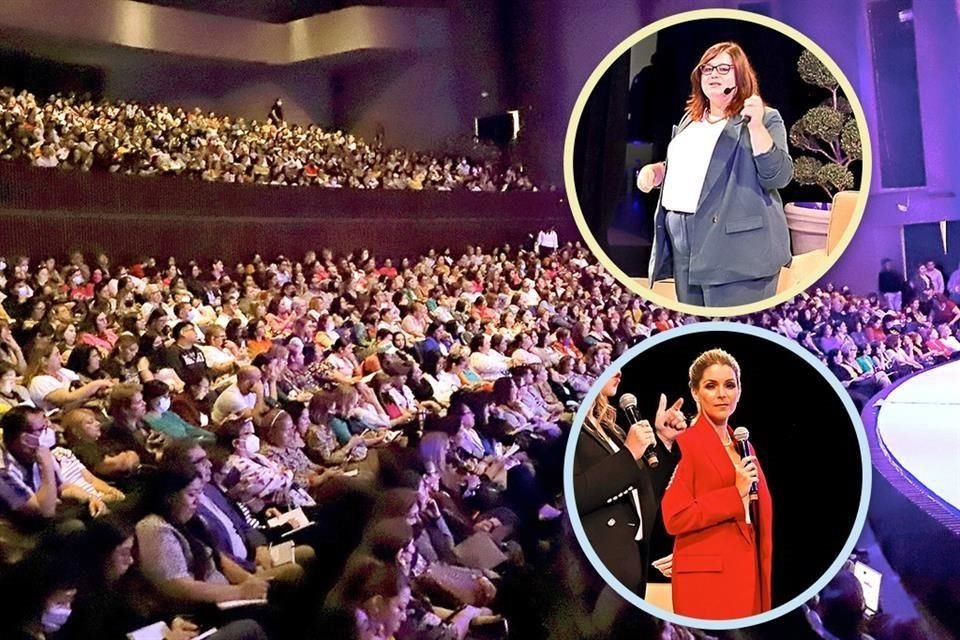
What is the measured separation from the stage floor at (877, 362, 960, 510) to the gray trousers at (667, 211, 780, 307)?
0.50 metres

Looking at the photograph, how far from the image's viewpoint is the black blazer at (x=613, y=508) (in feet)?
8.25

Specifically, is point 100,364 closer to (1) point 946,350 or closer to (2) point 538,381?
(2) point 538,381

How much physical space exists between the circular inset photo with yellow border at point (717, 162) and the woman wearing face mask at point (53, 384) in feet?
4.67

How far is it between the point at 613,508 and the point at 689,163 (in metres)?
1.00

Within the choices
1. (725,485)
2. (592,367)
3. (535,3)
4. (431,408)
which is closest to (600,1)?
(535,3)

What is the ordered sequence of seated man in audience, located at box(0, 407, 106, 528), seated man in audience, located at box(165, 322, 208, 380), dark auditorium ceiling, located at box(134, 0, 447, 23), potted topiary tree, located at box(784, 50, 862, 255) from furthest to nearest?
potted topiary tree, located at box(784, 50, 862, 255) → dark auditorium ceiling, located at box(134, 0, 447, 23) → seated man in audience, located at box(165, 322, 208, 380) → seated man in audience, located at box(0, 407, 106, 528)

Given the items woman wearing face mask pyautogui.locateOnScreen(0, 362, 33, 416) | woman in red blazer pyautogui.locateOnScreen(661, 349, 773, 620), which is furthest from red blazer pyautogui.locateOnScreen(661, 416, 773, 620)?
A: woman wearing face mask pyautogui.locateOnScreen(0, 362, 33, 416)

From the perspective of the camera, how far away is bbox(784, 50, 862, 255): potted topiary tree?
A: 102 inches

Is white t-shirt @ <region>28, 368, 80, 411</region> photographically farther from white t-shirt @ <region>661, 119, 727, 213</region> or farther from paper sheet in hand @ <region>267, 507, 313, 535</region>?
white t-shirt @ <region>661, 119, 727, 213</region>

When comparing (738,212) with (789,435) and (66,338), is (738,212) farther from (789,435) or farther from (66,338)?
(66,338)

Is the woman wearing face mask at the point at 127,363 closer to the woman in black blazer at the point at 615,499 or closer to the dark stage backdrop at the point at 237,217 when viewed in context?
the dark stage backdrop at the point at 237,217

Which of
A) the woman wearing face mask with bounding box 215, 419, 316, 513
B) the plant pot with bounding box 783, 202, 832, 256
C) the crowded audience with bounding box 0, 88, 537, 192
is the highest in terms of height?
the crowded audience with bounding box 0, 88, 537, 192

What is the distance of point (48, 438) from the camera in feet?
7.56

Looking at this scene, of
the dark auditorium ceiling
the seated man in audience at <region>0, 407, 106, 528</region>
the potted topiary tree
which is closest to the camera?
the seated man in audience at <region>0, 407, 106, 528</region>
